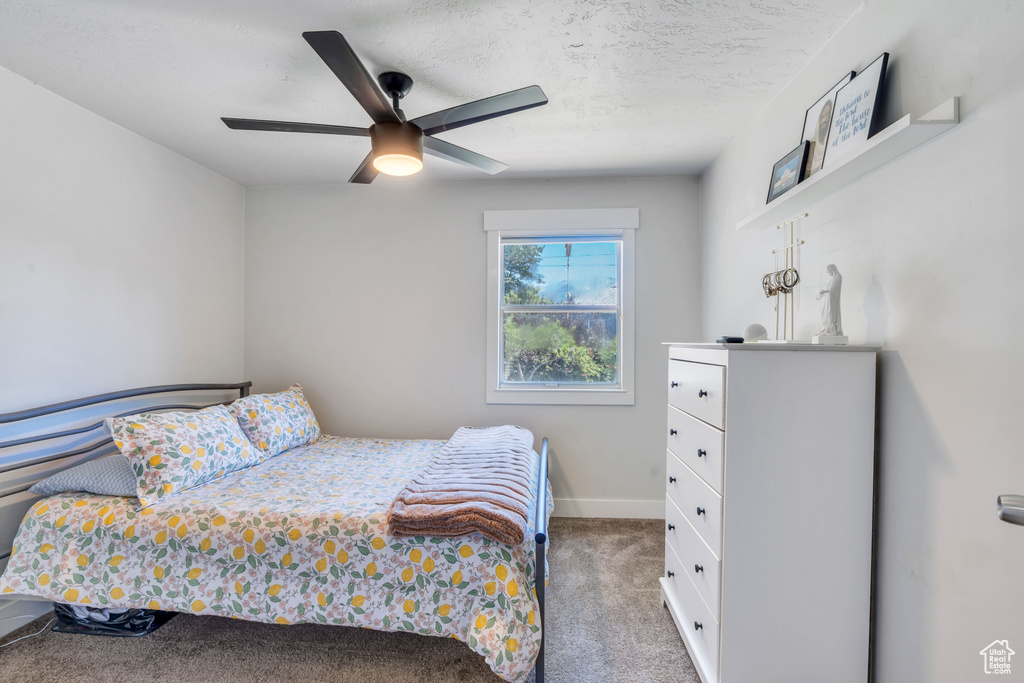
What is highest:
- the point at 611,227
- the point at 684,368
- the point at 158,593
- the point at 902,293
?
the point at 611,227

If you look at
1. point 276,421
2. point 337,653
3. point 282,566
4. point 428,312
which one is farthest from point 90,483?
point 428,312

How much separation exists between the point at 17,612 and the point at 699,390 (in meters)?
3.24

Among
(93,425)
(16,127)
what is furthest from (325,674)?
(16,127)

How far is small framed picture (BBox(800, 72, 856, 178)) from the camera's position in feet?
5.50

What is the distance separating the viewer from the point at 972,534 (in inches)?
45.5

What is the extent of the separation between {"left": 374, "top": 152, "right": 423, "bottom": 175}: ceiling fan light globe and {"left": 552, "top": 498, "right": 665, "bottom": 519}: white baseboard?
255 cm

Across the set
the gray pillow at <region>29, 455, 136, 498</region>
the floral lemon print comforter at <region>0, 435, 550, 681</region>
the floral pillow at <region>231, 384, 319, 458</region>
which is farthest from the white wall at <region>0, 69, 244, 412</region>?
the floral lemon print comforter at <region>0, 435, 550, 681</region>

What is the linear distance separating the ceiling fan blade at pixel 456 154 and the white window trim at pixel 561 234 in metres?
1.05

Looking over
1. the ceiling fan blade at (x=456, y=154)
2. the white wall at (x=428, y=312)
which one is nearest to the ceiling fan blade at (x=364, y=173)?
the ceiling fan blade at (x=456, y=154)

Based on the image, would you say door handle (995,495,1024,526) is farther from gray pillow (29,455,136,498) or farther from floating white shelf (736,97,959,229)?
gray pillow (29,455,136,498)

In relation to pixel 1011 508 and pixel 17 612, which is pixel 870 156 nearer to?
pixel 1011 508

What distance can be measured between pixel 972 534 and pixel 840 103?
1.47m

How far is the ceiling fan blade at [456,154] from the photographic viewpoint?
201 cm

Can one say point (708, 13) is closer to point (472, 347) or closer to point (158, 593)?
point (472, 347)
